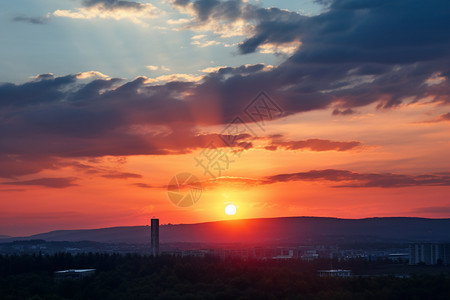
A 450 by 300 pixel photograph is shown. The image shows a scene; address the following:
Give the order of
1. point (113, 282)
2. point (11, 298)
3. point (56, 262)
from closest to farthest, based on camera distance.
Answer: point (11, 298) < point (113, 282) < point (56, 262)

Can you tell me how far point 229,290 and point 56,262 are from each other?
71771 mm

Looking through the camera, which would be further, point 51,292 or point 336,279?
point 336,279

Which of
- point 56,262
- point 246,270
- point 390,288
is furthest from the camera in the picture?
point 56,262

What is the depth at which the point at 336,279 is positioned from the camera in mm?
139000

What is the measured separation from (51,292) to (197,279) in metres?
34.6

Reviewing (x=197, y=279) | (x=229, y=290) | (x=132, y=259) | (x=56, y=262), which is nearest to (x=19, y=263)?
(x=56, y=262)

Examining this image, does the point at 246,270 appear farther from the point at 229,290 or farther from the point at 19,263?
the point at 19,263

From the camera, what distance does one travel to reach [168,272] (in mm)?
156625

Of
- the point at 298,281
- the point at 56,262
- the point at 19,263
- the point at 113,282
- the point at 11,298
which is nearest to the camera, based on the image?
the point at 11,298

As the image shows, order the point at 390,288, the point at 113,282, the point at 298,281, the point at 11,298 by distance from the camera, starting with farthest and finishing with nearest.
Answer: the point at 113,282
the point at 298,281
the point at 390,288
the point at 11,298

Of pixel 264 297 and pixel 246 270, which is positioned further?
pixel 246 270

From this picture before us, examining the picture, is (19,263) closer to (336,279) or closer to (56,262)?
(56,262)

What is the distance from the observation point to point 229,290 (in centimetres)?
12900

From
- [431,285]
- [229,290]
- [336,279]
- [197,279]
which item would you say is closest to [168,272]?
[197,279]
